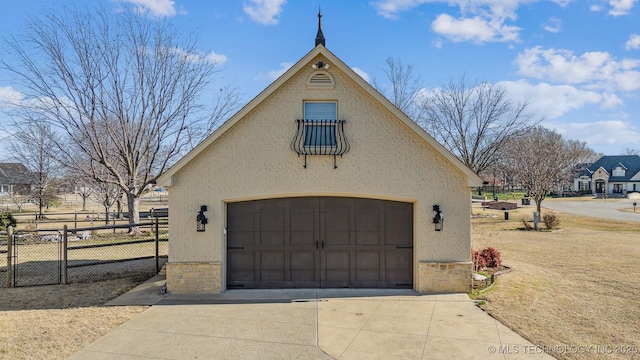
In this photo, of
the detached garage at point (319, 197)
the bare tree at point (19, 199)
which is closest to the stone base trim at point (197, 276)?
the detached garage at point (319, 197)

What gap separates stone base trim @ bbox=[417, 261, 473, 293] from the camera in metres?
8.74

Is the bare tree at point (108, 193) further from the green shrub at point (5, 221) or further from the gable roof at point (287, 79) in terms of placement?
the gable roof at point (287, 79)

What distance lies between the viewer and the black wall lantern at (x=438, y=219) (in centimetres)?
869

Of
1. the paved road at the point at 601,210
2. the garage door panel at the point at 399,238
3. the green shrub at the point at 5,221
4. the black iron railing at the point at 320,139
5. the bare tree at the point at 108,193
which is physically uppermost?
the black iron railing at the point at 320,139

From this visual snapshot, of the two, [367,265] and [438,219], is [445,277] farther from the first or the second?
[367,265]

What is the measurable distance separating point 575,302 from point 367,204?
5210 mm

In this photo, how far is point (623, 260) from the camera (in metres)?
12.5

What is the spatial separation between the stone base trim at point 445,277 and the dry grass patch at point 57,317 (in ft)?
21.6

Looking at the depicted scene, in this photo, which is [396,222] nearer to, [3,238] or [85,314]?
[85,314]

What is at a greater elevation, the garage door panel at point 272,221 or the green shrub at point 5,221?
the garage door panel at point 272,221

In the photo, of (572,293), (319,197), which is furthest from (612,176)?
(319,197)

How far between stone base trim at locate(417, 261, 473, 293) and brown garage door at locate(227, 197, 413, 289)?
43cm

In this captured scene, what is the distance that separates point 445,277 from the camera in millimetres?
8758

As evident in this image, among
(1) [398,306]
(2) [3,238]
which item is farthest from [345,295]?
(2) [3,238]
